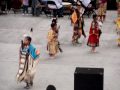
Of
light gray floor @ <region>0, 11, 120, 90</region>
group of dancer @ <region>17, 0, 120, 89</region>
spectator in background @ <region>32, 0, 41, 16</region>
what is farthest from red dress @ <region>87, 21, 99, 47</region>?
spectator in background @ <region>32, 0, 41, 16</region>

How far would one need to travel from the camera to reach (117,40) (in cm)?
1977

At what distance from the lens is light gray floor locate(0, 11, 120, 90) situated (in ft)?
45.8

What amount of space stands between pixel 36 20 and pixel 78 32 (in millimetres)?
6813

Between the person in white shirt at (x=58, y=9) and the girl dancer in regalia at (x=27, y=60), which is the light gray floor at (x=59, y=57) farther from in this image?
the person in white shirt at (x=58, y=9)

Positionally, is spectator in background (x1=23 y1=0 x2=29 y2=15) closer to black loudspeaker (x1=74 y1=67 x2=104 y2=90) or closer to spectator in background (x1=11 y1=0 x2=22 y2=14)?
spectator in background (x1=11 y1=0 x2=22 y2=14)

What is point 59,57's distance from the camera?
17.3 m

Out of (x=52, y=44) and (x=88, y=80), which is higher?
(x=88, y=80)

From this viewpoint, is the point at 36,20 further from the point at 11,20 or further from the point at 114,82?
the point at 114,82

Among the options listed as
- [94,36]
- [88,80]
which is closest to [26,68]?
[88,80]

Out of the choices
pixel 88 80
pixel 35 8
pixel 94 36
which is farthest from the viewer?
pixel 35 8

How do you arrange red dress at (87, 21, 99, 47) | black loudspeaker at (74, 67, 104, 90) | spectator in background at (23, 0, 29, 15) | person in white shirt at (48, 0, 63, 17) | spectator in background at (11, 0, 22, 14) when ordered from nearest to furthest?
black loudspeaker at (74, 67, 104, 90) → red dress at (87, 21, 99, 47) → person in white shirt at (48, 0, 63, 17) → spectator in background at (23, 0, 29, 15) → spectator in background at (11, 0, 22, 14)

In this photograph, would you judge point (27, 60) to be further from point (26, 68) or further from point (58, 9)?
point (58, 9)

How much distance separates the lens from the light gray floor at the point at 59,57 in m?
14.0

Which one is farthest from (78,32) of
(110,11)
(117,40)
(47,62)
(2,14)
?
(110,11)
